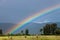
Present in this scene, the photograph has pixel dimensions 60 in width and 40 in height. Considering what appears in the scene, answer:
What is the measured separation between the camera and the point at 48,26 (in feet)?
298

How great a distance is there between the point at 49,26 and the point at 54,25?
2.95 m

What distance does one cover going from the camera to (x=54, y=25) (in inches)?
3625

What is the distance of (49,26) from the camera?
297 feet

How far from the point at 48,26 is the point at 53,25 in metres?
3.02

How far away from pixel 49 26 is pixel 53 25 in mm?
2799

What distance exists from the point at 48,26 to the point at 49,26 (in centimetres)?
48

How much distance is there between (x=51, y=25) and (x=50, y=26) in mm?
2030

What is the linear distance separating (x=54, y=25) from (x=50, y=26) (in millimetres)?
1976

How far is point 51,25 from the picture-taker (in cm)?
9356

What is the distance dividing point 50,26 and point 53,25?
1.67 meters
